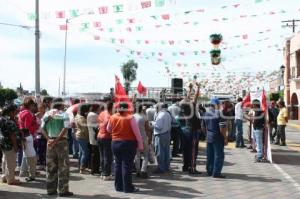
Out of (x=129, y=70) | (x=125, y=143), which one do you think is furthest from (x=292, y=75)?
(x=125, y=143)

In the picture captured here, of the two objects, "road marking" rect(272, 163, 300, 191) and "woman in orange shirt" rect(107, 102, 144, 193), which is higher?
"woman in orange shirt" rect(107, 102, 144, 193)

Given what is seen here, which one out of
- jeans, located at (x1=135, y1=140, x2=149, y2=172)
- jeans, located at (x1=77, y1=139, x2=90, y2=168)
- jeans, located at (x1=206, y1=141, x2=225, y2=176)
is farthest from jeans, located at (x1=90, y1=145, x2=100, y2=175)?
jeans, located at (x1=206, y1=141, x2=225, y2=176)

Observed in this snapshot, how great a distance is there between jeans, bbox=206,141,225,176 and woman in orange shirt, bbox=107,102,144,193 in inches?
88.6

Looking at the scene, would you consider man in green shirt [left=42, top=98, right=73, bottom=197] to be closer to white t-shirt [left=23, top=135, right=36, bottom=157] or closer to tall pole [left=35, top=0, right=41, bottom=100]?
white t-shirt [left=23, top=135, right=36, bottom=157]

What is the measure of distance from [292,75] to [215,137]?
42510 millimetres

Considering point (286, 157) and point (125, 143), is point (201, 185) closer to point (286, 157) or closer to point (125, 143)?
point (125, 143)

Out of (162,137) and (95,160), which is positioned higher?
(162,137)

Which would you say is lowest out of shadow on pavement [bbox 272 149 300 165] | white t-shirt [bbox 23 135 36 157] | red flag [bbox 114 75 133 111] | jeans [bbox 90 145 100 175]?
shadow on pavement [bbox 272 149 300 165]

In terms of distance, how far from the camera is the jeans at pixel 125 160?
8.84 metres

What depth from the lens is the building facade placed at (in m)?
48.1

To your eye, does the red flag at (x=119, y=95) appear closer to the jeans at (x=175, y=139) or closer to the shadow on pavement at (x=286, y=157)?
the jeans at (x=175, y=139)

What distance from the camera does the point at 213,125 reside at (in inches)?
413

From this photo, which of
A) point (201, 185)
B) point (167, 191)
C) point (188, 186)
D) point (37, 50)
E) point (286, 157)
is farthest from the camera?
point (37, 50)

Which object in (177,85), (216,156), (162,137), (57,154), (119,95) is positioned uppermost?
(177,85)
